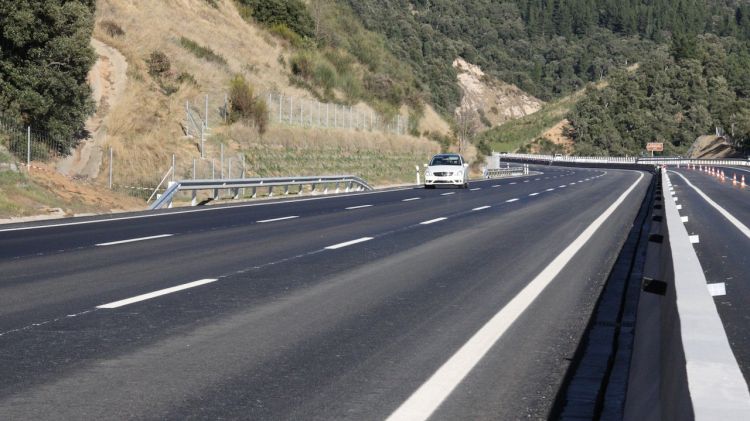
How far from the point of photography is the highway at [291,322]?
6121mm

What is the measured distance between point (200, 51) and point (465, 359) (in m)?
52.8

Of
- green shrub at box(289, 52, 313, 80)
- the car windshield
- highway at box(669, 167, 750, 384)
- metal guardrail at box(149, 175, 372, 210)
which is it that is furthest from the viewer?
green shrub at box(289, 52, 313, 80)

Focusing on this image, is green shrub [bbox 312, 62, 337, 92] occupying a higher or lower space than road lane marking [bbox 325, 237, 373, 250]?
higher

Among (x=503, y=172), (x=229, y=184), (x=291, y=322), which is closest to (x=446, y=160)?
(x=229, y=184)

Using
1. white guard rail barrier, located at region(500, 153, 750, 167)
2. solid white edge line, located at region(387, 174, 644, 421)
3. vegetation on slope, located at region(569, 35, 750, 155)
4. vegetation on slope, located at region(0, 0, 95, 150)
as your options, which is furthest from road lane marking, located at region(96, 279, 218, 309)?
vegetation on slope, located at region(569, 35, 750, 155)

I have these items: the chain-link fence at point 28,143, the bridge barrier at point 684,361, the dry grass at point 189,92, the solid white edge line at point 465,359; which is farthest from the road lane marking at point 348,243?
the dry grass at point 189,92

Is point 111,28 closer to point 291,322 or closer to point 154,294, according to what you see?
point 154,294

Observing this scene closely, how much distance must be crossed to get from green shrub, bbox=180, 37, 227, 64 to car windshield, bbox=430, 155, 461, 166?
17061 millimetres

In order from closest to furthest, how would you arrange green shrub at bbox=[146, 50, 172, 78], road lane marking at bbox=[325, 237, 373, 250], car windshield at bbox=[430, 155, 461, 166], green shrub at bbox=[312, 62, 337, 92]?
road lane marking at bbox=[325, 237, 373, 250] < car windshield at bbox=[430, 155, 461, 166] < green shrub at bbox=[146, 50, 172, 78] < green shrub at bbox=[312, 62, 337, 92]

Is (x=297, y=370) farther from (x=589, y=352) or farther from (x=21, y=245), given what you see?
(x=21, y=245)

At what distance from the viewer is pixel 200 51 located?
58.2 meters

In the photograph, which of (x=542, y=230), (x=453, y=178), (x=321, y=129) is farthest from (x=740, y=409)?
(x=321, y=129)

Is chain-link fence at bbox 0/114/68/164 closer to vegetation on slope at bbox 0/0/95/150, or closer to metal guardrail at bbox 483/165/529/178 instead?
vegetation on slope at bbox 0/0/95/150

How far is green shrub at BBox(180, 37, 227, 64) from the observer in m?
57.8
